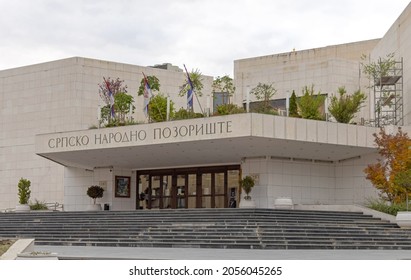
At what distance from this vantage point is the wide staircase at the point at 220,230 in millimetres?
28562

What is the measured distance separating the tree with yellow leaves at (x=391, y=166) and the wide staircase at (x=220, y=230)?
215 centimetres

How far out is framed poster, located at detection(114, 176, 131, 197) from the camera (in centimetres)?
4584

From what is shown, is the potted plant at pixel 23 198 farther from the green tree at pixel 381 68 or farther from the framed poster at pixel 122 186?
the green tree at pixel 381 68

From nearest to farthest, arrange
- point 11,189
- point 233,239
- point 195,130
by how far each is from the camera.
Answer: point 233,239
point 195,130
point 11,189

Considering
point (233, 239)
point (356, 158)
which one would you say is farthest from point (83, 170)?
point (233, 239)

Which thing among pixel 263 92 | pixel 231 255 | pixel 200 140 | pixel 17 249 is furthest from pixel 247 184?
pixel 17 249

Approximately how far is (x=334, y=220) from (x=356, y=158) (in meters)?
8.50

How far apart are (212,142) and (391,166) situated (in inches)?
328

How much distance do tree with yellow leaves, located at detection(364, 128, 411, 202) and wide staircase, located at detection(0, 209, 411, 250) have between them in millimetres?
2153

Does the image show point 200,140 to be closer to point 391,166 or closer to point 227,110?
point 227,110

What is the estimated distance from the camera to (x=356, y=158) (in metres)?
41.7

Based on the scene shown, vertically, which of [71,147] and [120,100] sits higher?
[120,100]
